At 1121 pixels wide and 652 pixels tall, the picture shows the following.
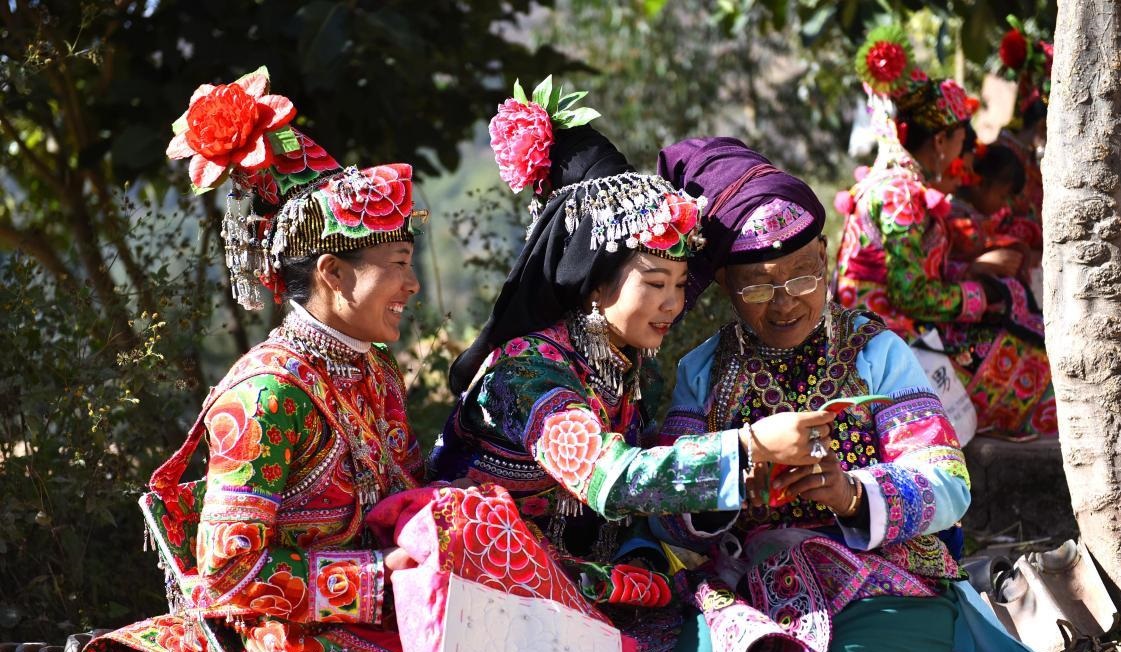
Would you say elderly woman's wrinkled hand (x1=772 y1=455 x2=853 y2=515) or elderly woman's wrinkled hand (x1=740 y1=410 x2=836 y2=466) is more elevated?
elderly woman's wrinkled hand (x1=740 y1=410 x2=836 y2=466)

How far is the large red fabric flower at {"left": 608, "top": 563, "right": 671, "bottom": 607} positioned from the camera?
3.27 m

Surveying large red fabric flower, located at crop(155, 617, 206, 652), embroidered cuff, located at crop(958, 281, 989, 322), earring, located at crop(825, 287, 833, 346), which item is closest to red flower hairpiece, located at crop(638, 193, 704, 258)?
earring, located at crop(825, 287, 833, 346)

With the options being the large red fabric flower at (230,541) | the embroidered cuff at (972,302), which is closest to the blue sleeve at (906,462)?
the large red fabric flower at (230,541)

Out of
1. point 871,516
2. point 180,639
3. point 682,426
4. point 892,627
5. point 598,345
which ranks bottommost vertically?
point 892,627

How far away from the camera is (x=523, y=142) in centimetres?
345

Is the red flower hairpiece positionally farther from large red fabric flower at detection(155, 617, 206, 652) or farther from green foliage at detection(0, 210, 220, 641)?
green foliage at detection(0, 210, 220, 641)

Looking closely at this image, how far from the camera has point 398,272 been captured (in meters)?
3.23

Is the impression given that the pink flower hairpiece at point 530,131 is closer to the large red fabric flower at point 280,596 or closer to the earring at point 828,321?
the earring at point 828,321

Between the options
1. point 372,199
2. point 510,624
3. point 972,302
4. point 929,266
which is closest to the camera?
point 510,624

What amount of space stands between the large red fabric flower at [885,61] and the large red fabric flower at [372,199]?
2.98 m

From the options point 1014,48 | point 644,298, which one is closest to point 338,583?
point 644,298

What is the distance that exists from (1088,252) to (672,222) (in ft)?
3.74

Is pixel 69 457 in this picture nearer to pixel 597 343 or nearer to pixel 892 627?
pixel 597 343

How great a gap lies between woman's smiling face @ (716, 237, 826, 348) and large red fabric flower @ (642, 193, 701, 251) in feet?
0.77
